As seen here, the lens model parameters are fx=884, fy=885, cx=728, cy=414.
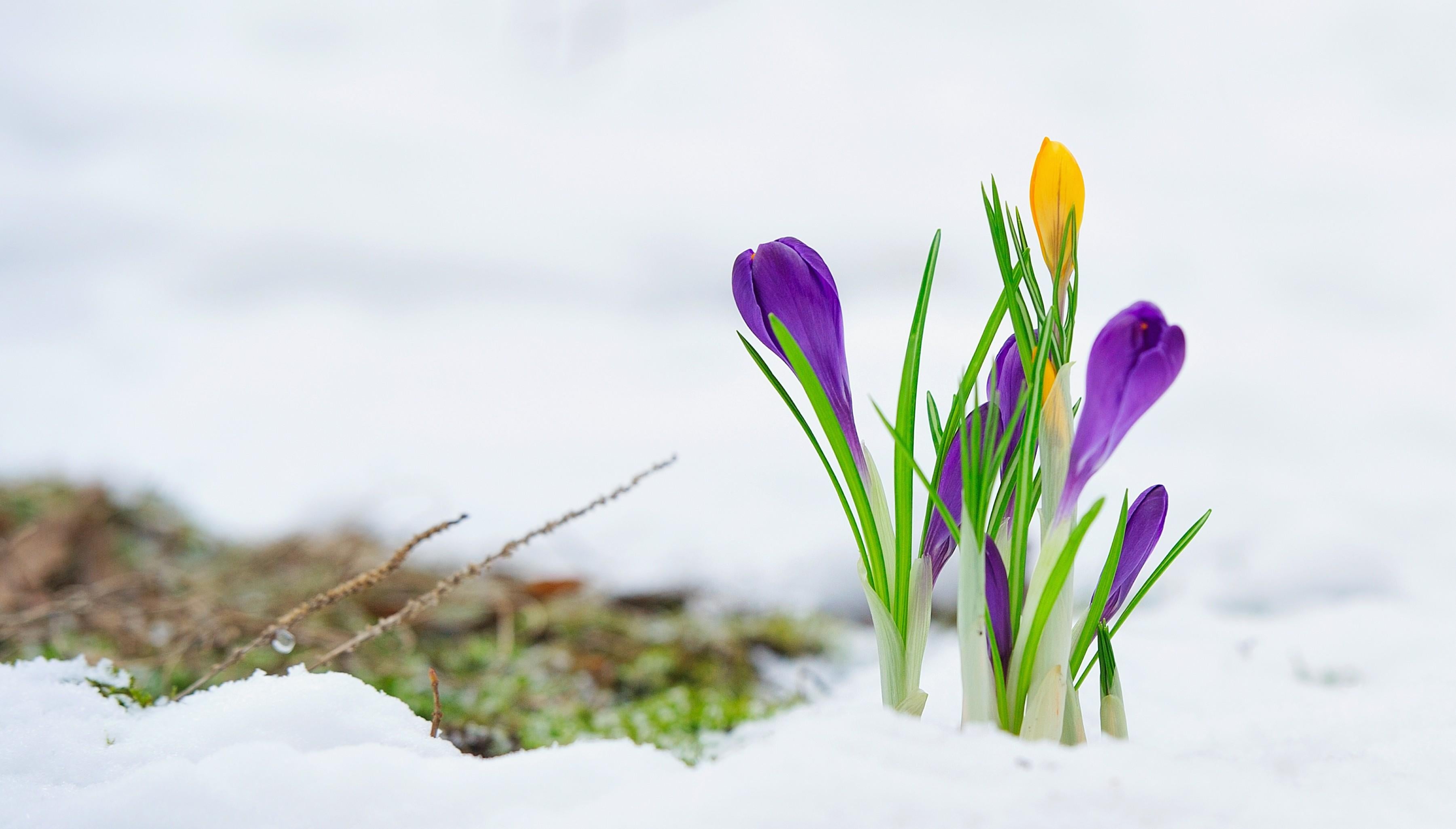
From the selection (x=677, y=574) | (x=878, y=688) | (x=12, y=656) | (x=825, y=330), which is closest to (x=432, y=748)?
(x=825, y=330)

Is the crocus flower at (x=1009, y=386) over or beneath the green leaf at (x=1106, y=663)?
over

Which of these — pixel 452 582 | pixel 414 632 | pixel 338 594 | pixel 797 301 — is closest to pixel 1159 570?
pixel 797 301

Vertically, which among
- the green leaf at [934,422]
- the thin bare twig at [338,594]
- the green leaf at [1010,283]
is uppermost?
the green leaf at [1010,283]

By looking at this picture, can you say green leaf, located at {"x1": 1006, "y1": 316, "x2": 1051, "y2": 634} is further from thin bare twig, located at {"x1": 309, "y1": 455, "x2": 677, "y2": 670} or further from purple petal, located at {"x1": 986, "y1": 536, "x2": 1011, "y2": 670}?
thin bare twig, located at {"x1": 309, "y1": 455, "x2": 677, "y2": 670}

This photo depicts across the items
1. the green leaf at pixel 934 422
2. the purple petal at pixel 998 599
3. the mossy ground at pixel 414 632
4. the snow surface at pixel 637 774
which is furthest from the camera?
the mossy ground at pixel 414 632

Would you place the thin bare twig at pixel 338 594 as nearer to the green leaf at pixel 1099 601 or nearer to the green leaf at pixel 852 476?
the green leaf at pixel 852 476

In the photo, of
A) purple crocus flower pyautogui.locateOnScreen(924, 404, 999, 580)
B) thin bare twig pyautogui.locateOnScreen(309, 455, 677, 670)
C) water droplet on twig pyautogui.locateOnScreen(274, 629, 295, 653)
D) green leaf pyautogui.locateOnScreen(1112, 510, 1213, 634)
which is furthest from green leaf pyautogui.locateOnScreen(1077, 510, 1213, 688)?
water droplet on twig pyautogui.locateOnScreen(274, 629, 295, 653)

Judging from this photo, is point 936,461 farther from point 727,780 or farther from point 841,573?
point 841,573

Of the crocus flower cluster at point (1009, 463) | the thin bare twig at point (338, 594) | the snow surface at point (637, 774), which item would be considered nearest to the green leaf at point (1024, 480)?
the crocus flower cluster at point (1009, 463)
